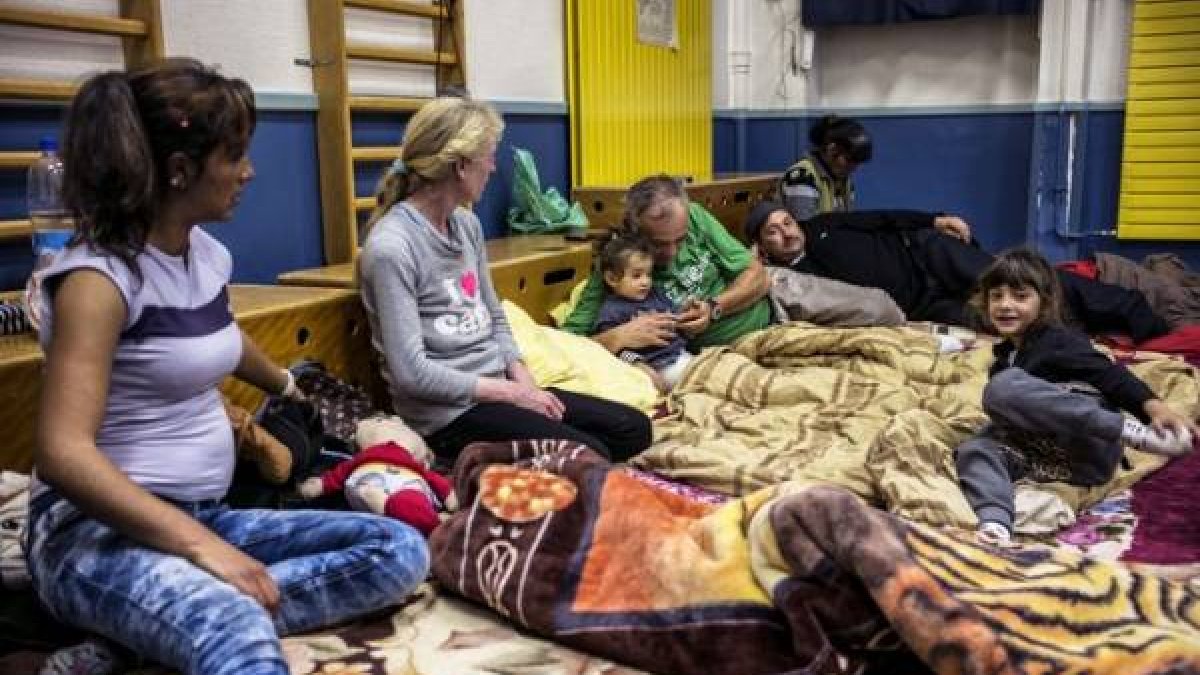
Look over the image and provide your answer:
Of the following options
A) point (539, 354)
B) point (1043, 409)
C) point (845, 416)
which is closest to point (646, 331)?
point (539, 354)

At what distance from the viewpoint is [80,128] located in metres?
1.34

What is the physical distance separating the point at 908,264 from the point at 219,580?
3.23 m

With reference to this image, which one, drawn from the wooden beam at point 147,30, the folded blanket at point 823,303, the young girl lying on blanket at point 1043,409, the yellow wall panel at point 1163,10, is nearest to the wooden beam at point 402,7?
the wooden beam at point 147,30

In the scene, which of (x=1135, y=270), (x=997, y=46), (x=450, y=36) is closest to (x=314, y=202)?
(x=450, y=36)

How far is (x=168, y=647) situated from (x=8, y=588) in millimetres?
479

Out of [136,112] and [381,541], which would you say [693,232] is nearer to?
[381,541]

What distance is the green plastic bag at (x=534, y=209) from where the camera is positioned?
381 centimetres

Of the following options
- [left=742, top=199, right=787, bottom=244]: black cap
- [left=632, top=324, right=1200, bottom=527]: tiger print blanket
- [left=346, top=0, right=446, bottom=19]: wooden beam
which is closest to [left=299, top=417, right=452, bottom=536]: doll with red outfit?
[left=632, top=324, right=1200, bottom=527]: tiger print blanket

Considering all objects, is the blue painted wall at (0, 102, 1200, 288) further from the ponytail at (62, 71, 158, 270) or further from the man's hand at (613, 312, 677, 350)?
the ponytail at (62, 71, 158, 270)

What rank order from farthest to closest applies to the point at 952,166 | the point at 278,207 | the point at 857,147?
1. the point at 952,166
2. the point at 857,147
3. the point at 278,207

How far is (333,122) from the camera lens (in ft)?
9.96

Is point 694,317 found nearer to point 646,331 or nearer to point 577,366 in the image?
point 646,331

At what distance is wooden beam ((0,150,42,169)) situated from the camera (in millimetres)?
2180

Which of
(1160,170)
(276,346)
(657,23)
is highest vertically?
(657,23)
